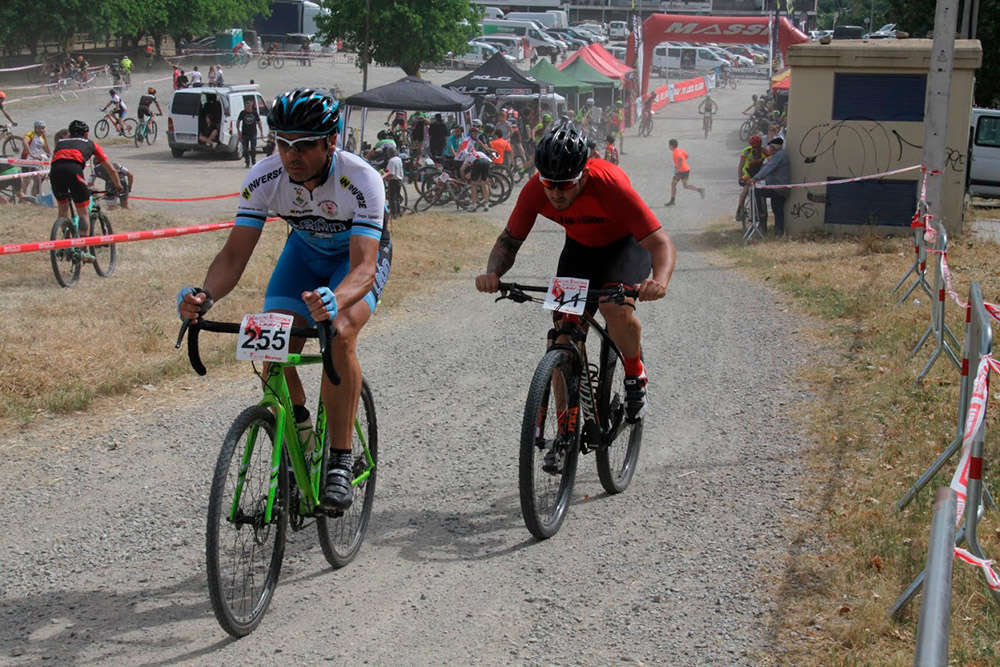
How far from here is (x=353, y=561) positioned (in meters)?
5.16

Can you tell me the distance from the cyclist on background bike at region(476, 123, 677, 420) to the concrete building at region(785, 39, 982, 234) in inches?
514

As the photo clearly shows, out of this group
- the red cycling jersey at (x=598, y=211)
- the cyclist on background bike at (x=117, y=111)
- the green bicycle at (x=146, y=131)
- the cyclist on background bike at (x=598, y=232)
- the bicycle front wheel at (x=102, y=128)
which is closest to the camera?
the cyclist on background bike at (x=598, y=232)

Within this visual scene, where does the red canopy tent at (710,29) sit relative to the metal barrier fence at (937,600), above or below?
above

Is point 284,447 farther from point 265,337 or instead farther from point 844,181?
point 844,181

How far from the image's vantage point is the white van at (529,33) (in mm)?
70688

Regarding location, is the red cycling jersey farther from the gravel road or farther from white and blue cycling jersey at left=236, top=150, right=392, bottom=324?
the gravel road

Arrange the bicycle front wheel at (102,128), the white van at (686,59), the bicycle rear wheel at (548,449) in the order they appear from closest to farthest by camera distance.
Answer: the bicycle rear wheel at (548,449)
the bicycle front wheel at (102,128)
the white van at (686,59)

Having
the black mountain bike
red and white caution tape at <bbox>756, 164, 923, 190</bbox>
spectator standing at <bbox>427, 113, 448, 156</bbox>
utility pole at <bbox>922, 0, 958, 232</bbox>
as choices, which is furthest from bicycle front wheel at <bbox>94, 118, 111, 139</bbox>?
the black mountain bike

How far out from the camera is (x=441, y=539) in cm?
546

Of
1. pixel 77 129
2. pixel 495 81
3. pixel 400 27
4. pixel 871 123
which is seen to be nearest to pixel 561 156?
pixel 77 129

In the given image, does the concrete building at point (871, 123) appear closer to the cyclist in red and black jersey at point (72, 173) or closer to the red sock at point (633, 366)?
the cyclist in red and black jersey at point (72, 173)

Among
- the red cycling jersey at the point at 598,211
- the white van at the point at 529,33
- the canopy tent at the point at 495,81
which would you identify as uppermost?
the white van at the point at 529,33

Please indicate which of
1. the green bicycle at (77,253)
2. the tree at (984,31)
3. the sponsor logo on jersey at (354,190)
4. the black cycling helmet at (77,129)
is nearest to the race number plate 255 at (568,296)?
the sponsor logo on jersey at (354,190)

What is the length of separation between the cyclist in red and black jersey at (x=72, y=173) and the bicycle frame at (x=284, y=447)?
9.48 metres
